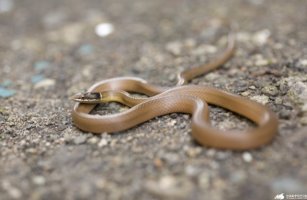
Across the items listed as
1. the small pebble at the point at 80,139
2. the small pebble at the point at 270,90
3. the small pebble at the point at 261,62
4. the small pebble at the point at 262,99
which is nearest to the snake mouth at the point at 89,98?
the small pebble at the point at 80,139

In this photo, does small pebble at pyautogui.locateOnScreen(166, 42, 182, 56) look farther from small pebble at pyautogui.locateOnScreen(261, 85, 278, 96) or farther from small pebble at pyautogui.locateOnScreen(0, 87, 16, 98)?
small pebble at pyautogui.locateOnScreen(0, 87, 16, 98)

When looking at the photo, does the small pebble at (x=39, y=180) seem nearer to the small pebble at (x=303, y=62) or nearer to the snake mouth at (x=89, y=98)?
the snake mouth at (x=89, y=98)

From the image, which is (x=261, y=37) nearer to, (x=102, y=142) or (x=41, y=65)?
(x=102, y=142)

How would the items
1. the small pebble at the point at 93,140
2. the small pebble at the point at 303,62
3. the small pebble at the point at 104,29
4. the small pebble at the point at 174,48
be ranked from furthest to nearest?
the small pebble at the point at 104,29 < the small pebble at the point at 174,48 < the small pebble at the point at 303,62 < the small pebble at the point at 93,140

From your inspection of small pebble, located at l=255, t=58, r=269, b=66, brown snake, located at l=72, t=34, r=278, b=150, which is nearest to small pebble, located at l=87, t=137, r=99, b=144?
brown snake, located at l=72, t=34, r=278, b=150

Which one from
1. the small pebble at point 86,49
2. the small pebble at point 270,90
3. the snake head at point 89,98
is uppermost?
the small pebble at point 270,90

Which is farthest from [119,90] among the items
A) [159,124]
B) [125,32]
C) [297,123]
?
[125,32]
